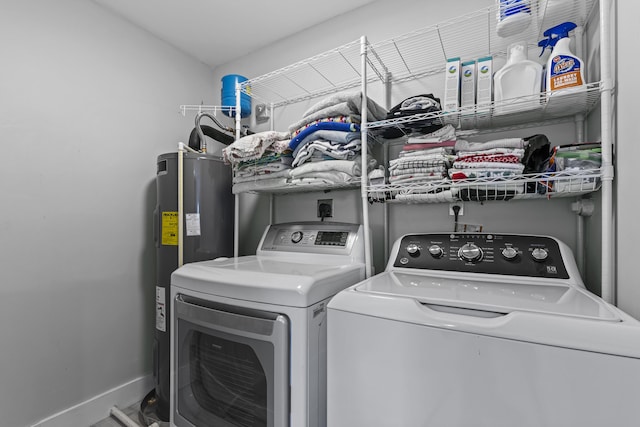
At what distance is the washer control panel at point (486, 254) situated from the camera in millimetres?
1063

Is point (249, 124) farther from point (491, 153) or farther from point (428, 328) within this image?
point (428, 328)

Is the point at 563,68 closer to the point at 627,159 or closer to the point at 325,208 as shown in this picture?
the point at 627,159

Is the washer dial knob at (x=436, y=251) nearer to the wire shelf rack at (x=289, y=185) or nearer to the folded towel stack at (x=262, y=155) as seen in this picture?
the wire shelf rack at (x=289, y=185)

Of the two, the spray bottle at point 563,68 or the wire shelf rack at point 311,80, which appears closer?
the spray bottle at point 563,68

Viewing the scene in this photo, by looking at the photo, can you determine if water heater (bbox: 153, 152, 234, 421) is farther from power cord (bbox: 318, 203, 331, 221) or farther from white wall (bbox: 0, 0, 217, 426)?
power cord (bbox: 318, 203, 331, 221)

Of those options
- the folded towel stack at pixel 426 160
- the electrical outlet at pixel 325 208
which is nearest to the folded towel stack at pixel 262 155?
the electrical outlet at pixel 325 208

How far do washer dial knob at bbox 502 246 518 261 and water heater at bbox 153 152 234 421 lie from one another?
151 centimetres

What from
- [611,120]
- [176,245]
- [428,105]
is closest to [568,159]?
[611,120]

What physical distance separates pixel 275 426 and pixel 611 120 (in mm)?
1461

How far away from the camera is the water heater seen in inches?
67.7

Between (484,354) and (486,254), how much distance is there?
0.56 metres

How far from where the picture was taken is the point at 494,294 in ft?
2.86

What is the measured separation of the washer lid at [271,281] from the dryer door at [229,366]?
0.19 ft

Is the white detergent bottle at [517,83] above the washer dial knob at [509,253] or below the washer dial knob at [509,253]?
above
